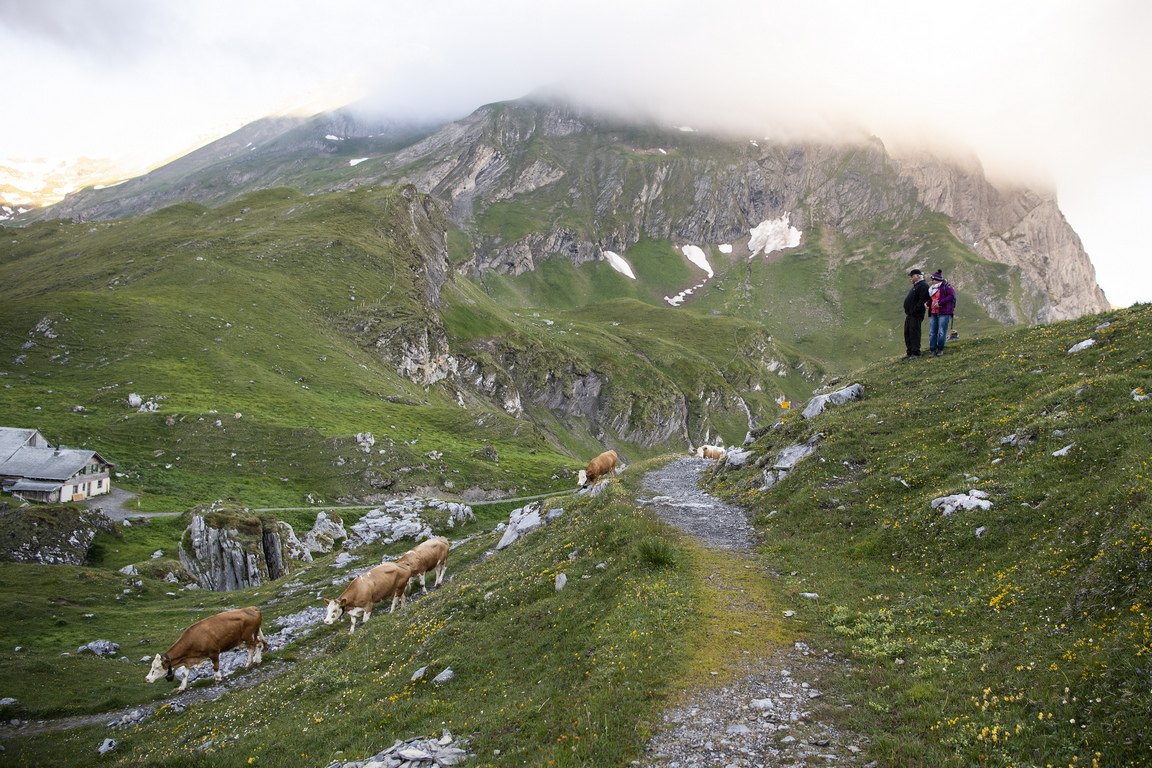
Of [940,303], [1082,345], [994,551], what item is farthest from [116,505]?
[1082,345]

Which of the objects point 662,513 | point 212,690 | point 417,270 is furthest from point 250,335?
point 662,513

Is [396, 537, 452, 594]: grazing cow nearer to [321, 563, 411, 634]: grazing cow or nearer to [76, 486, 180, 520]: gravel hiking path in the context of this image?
[321, 563, 411, 634]: grazing cow

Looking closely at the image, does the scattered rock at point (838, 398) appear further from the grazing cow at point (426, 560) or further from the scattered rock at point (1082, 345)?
the grazing cow at point (426, 560)

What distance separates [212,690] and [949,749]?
27040mm

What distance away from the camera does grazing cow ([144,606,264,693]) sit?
2328cm

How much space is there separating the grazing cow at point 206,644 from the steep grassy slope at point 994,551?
23.3 m

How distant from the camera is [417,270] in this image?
496 feet

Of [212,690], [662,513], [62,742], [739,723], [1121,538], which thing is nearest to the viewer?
[739,723]

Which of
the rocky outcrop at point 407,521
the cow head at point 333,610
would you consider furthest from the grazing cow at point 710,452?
the cow head at point 333,610

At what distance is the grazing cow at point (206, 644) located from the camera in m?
23.3

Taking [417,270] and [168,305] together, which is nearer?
[168,305]

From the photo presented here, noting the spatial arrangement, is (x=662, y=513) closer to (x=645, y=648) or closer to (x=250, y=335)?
(x=645, y=648)

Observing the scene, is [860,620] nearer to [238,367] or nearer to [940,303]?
[940,303]

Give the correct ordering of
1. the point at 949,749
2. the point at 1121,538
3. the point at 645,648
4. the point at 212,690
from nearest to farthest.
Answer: the point at 949,749
the point at 1121,538
the point at 645,648
the point at 212,690
